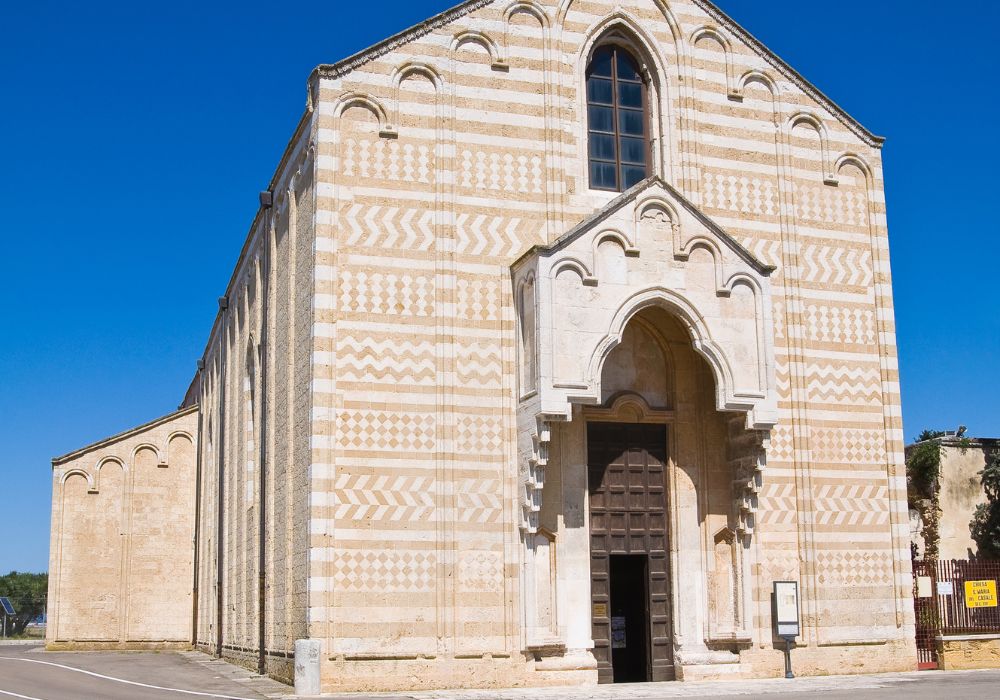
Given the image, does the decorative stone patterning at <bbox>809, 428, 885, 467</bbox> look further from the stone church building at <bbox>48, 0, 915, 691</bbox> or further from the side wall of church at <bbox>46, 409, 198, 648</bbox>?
the side wall of church at <bbox>46, 409, 198, 648</bbox>

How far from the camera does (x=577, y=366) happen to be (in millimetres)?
19625

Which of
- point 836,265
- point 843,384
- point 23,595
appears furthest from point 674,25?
point 23,595

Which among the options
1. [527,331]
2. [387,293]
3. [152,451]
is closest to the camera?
[527,331]

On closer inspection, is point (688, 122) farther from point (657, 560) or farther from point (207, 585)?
point (207, 585)

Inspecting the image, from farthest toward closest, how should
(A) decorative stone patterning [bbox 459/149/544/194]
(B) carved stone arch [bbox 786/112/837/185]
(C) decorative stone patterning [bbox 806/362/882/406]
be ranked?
(B) carved stone arch [bbox 786/112/837/185], (C) decorative stone patterning [bbox 806/362/882/406], (A) decorative stone patterning [bbox 459/149/544/194]

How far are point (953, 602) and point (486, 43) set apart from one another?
15.4 meters

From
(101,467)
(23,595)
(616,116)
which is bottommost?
(23,595)

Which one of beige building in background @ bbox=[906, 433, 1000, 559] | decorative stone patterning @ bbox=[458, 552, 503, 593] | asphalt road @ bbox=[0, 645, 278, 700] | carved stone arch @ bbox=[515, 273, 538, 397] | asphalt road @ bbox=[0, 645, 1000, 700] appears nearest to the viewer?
asphalt road @ bbox=[0, 645, 1000, 700]

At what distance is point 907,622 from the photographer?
22.6 m

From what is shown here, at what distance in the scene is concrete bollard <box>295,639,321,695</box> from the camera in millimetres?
18438

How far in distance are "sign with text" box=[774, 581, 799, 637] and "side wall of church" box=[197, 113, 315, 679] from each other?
8.75 metres

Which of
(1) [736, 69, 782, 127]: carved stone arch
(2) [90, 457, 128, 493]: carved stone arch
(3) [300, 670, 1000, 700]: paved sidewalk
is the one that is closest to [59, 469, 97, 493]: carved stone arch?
(2) [90, 457, 128, 493]: carved stone arch

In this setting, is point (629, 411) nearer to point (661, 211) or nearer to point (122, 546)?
point (661, 211)

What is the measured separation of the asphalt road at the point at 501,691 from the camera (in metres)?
17.9
